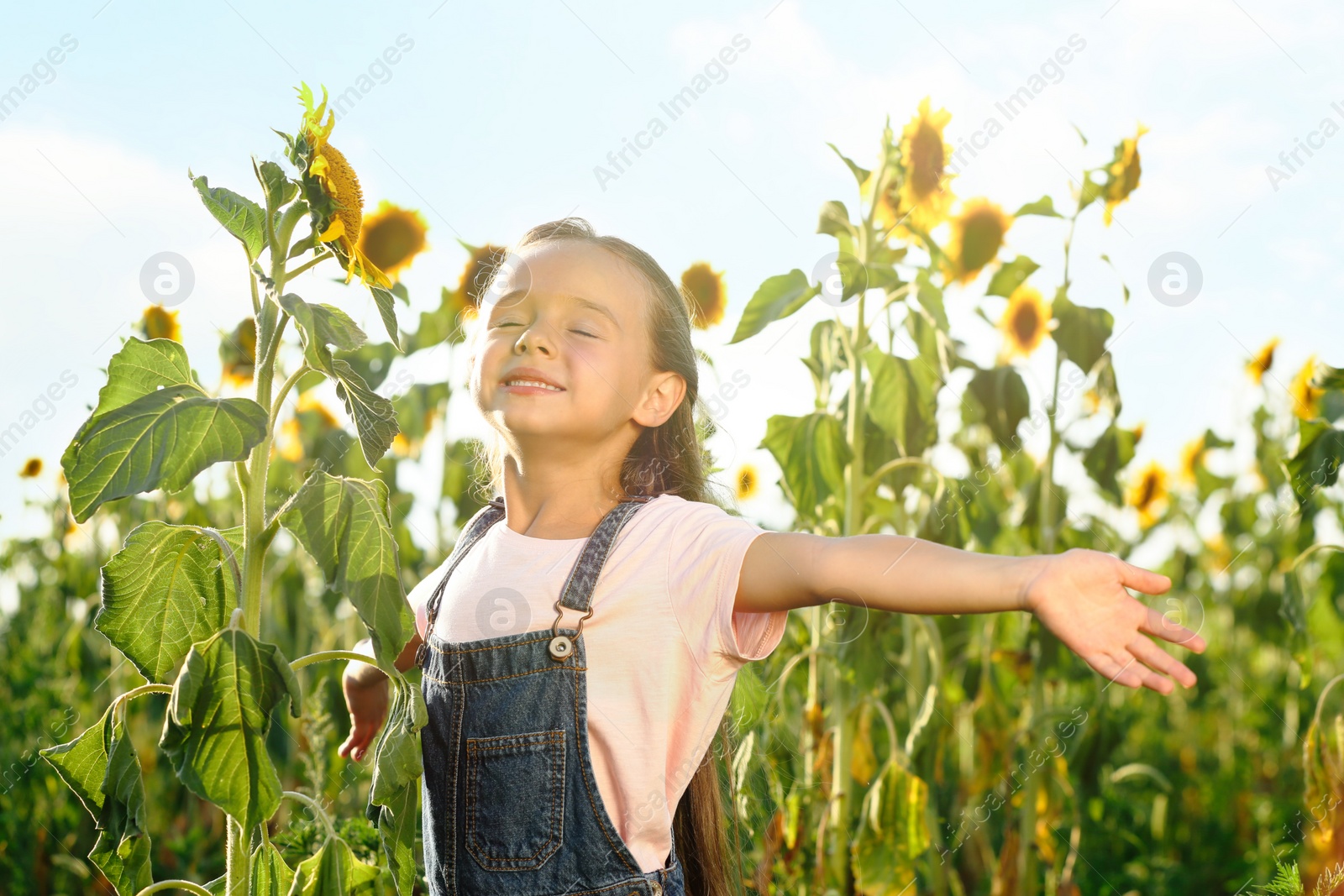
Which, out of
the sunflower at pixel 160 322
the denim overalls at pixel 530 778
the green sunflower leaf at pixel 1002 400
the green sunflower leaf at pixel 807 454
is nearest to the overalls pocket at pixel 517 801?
the denim overalls at pixel 530 778

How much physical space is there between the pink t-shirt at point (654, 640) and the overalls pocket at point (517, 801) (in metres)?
0.06

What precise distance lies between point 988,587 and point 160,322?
167 cm

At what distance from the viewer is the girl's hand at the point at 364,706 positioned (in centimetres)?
167

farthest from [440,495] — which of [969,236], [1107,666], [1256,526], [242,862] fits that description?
[1256,526]

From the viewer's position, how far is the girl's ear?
1.60 metres

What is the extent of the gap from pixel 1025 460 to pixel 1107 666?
2515mm

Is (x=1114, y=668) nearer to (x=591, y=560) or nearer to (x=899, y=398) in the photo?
(x=591, y=560)

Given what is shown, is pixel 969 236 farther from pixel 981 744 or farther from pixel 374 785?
pixel 374 785

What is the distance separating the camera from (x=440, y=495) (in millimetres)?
2740

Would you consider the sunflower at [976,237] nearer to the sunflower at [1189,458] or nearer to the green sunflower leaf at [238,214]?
the green sunflower leaf at [238,214]

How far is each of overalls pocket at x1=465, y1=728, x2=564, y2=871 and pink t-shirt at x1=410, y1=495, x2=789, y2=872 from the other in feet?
0.19

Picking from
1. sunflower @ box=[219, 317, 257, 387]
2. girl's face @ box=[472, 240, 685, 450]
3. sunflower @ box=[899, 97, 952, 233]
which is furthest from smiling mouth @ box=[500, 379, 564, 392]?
sunflower @ box=[899, 97, 952, 233]

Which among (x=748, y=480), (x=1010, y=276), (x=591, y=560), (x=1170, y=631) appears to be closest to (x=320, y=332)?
(x=591, y=560)

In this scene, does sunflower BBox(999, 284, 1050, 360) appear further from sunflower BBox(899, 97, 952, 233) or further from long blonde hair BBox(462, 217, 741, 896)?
long blonde hair BBox(462, 217, 741, 896)
